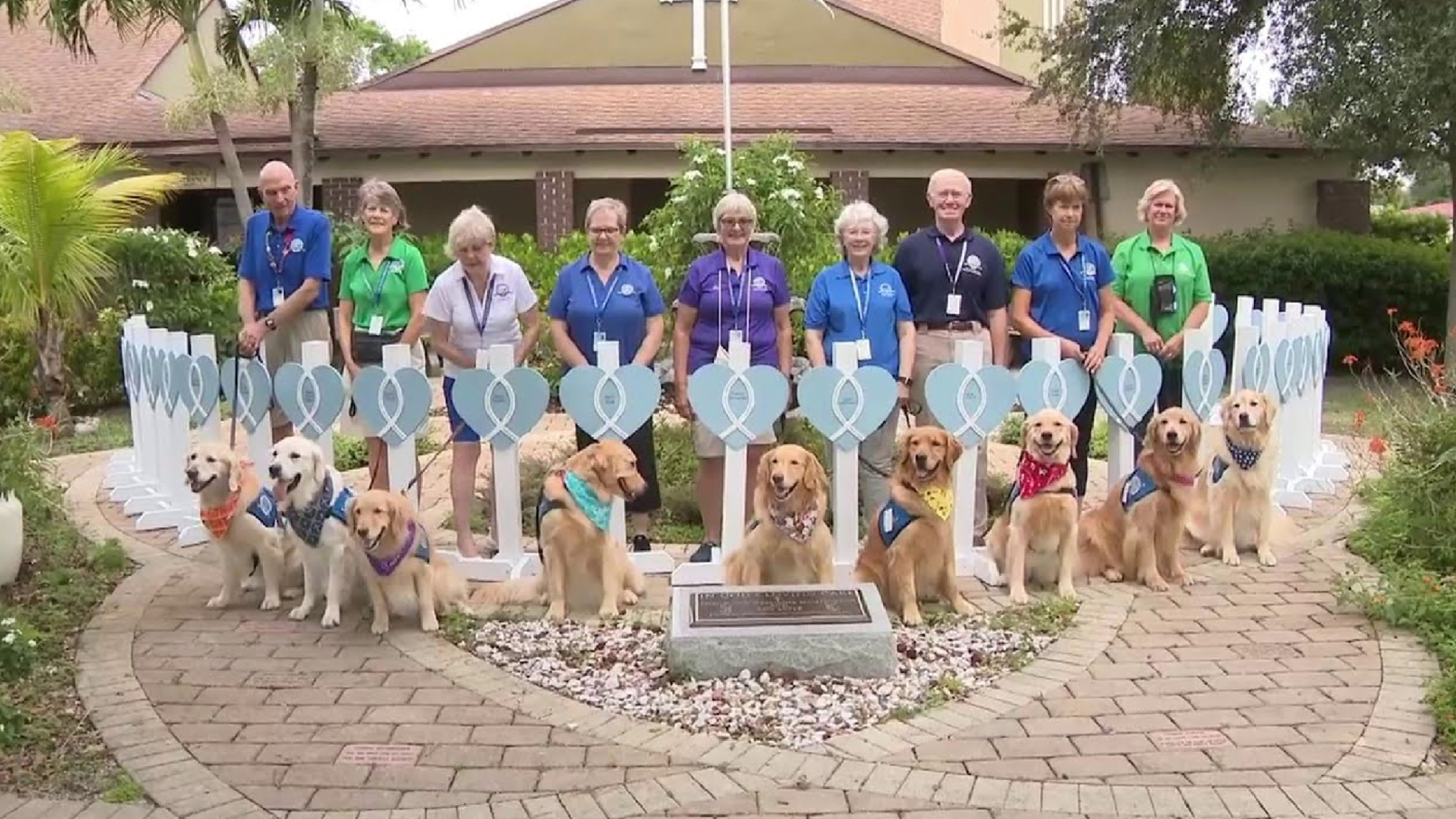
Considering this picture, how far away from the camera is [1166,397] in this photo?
6.91 meters

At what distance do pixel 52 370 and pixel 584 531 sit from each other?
329 inches

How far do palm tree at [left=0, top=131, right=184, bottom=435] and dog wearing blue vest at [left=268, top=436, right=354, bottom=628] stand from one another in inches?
245

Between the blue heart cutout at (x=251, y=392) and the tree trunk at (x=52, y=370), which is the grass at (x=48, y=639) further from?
the tree trunk at (x=52, y=370)

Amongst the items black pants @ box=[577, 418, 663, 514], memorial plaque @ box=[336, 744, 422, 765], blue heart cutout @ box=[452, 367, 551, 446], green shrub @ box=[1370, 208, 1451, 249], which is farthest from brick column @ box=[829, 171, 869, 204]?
memorial plaque @ box=[336, 744, 422, 765]

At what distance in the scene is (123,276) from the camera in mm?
13227

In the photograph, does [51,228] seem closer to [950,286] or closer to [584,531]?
[584,531]

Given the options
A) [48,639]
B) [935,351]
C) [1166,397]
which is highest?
[935,351]

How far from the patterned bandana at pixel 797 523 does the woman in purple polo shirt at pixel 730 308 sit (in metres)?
0.75

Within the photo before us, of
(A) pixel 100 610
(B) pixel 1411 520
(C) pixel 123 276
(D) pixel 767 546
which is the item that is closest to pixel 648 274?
(D) pixel 767 546

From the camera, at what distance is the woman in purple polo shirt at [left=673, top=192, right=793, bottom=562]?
5.88m

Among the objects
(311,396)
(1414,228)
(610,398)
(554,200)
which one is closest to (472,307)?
(610,398)

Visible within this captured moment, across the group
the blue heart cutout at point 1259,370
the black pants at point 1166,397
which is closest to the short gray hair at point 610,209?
the black pants at point 1166,397

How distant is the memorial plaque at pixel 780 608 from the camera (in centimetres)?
488

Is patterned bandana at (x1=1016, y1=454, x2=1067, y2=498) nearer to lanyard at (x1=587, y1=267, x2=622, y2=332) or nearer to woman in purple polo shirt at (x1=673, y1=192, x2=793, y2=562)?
woman in purple polo shirt at (x1=673, y1=192, x2=793, y2=562)
